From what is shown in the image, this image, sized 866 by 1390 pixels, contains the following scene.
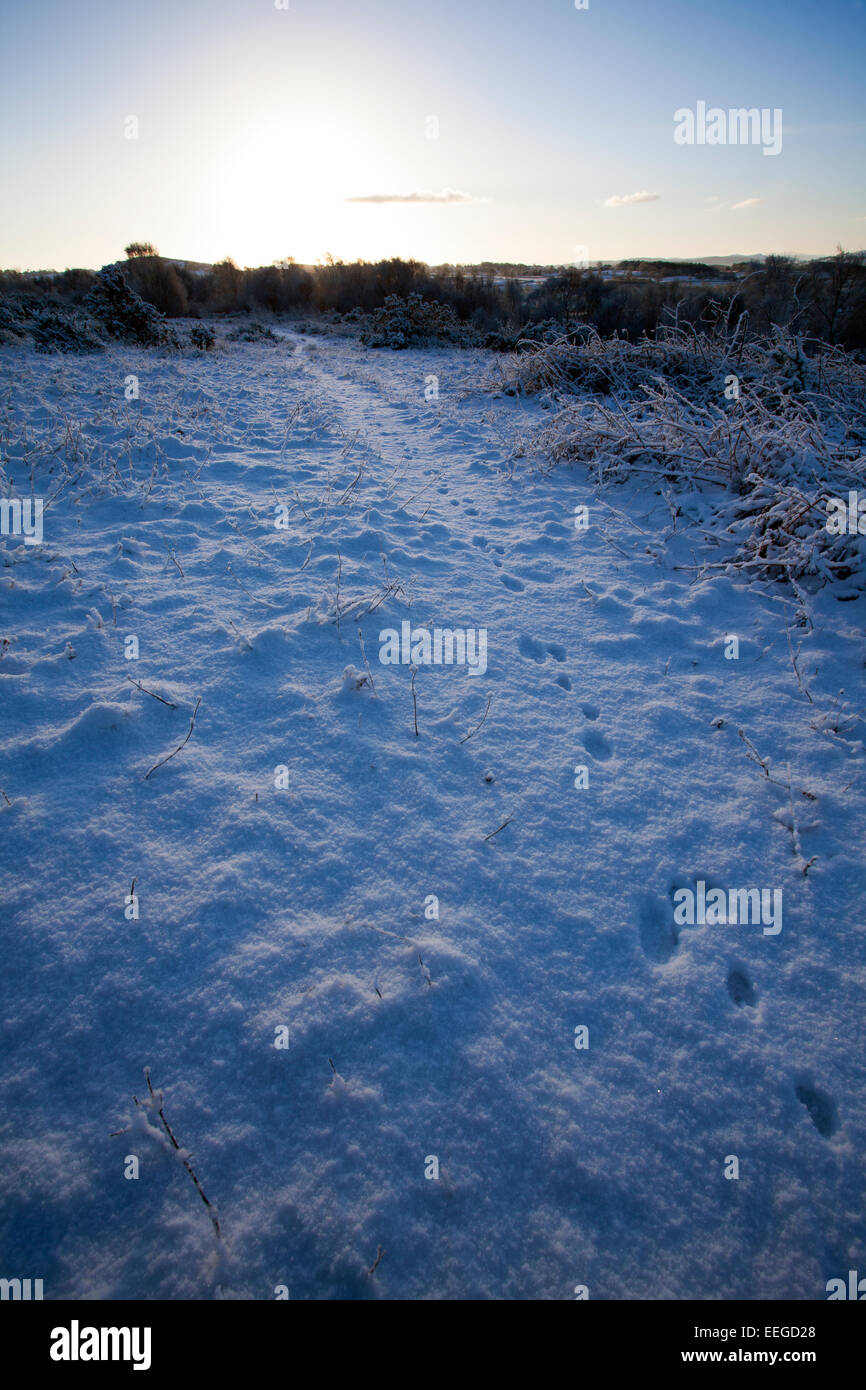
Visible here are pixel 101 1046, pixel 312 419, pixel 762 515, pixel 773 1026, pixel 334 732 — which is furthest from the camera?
pixel 312 419

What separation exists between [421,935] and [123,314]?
53.7 feet

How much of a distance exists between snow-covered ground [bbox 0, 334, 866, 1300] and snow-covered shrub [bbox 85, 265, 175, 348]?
476 inches

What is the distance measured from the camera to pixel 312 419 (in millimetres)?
8094

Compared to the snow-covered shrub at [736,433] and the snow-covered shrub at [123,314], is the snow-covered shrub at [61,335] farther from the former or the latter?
the snow-covered shrub at [736,433]

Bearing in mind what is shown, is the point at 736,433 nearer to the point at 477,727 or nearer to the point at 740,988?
the point at 477,727

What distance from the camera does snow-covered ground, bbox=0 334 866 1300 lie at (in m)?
1.39

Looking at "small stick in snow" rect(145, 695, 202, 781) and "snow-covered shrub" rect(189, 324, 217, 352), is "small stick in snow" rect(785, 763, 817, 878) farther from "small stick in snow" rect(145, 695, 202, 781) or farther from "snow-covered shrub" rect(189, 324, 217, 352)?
"snow-covered shrub" rect(189, 324, 217, 352)

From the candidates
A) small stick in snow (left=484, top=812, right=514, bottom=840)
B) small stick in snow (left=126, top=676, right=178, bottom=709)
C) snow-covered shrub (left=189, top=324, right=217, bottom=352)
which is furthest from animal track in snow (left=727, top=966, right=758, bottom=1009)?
snow-covered shrub (left=189, top=324, right=217, bottom=352)

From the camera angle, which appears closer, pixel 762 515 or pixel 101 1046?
pixel 101 1046

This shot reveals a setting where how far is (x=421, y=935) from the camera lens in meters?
1.98

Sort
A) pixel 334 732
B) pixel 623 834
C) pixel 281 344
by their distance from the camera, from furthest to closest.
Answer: pixel 281 344, pixel 334 732, pixel 623 834
